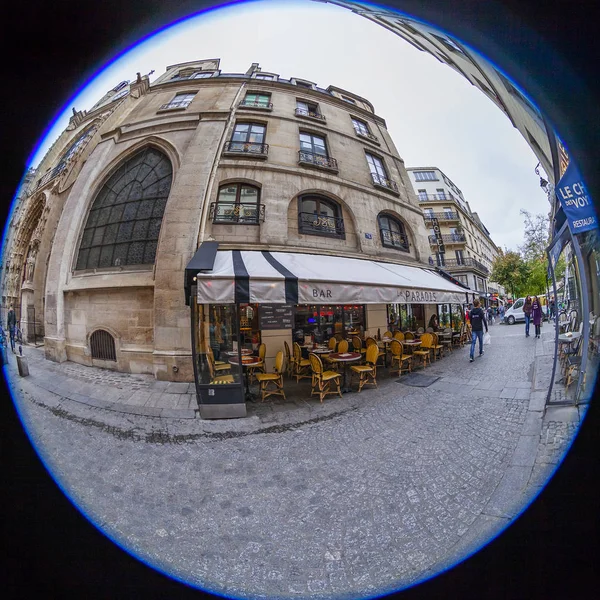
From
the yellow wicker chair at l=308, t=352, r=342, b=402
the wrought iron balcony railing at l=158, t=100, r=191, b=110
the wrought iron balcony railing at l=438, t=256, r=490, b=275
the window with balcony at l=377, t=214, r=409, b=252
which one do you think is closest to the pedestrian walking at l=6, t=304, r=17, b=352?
the wrought iron balcony railing at l=158, t=100, r=191, b=110

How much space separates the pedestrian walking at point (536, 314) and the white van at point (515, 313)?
14 centimetres

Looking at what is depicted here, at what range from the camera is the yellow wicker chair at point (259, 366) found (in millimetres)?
1787

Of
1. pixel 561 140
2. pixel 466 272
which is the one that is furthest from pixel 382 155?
pixel 561 140

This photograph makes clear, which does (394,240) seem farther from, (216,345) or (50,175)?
(50,175)

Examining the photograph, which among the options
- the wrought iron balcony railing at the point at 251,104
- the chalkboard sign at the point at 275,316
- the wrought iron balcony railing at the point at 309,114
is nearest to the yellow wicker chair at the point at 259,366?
the chalkboard sign at the point at 275,316

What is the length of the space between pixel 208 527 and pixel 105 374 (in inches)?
31.6

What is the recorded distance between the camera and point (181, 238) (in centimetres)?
130

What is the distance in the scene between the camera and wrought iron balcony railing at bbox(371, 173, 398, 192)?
2227 mm

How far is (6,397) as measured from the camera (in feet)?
3.01

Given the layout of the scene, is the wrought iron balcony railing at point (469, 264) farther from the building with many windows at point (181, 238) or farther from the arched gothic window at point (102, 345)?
the arched gothic window at point (102, 345)

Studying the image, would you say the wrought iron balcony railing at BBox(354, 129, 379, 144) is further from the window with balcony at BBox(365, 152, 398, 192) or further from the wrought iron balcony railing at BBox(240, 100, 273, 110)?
the wrought iron balcony railing at BBox(240, 100, 273, 110)

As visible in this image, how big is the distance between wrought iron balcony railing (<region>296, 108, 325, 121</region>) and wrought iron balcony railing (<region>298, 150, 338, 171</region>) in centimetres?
37

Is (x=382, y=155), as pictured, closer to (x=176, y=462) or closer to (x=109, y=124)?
(x=109, y=124)

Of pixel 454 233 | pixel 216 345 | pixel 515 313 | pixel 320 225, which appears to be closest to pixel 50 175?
pixel 216 345
